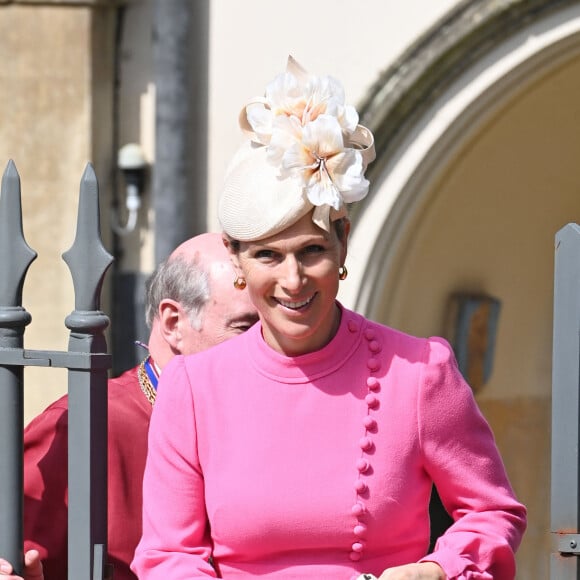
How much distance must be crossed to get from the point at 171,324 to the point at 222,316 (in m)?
0.12

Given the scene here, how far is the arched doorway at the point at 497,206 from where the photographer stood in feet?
19.3

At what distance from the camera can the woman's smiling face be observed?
2.38 metres

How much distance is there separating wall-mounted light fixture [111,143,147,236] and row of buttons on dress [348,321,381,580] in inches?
160

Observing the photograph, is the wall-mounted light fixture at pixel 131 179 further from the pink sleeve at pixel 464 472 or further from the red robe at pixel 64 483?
the pink sleeve at pixel 464 472

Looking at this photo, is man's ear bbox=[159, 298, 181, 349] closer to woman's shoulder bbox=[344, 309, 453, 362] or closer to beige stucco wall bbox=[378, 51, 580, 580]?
woman's shoulder bbox=[344, 309, 453, 362]

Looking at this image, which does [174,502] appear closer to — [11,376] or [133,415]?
[11,376]

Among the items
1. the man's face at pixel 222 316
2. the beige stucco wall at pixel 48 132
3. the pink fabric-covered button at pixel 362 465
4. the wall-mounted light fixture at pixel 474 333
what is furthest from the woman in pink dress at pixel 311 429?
the wall-mounted light fixture at pixel 474 333

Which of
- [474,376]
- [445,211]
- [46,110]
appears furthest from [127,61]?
[474,376]

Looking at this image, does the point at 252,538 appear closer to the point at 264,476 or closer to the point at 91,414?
the point at 264,476

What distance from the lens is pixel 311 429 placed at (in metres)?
2.40

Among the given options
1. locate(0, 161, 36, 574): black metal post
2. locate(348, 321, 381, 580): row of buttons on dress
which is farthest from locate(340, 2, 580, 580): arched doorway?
locate(348, 321, 381, 580): row of buttons on dress

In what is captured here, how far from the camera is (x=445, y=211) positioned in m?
6.52

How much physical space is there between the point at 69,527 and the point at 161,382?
0.39 meters

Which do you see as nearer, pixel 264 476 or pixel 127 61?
pixel 264 476
